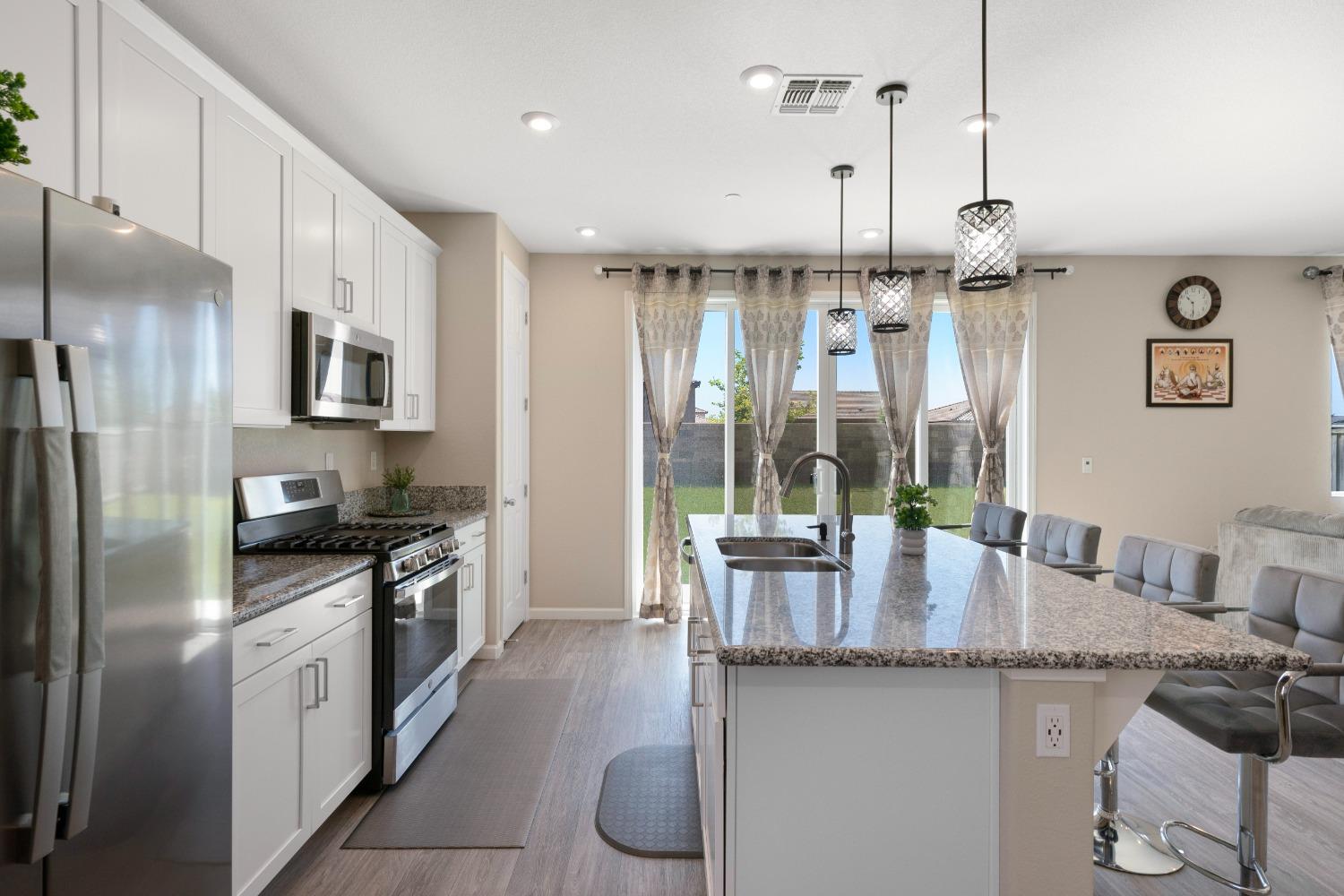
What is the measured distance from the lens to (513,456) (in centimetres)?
450

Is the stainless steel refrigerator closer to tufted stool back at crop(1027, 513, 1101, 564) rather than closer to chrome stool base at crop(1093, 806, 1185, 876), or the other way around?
chrome stool base at crop(1093, 806, 1185, 876)

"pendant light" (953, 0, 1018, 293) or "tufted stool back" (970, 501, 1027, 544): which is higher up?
"pendant light" (953, 0, 1018, 293)

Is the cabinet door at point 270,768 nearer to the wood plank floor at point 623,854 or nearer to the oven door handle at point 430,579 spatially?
the wood plank floor at point 623,854

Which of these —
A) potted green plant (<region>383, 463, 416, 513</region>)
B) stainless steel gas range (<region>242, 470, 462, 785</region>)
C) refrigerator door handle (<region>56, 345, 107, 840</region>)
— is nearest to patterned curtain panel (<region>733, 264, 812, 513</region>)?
potted green plant (<region>383, 463, 416, 513</region>)

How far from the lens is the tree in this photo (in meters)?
5.13

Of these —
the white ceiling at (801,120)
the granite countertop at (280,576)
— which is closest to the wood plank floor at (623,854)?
the granite countertop at (280,576)

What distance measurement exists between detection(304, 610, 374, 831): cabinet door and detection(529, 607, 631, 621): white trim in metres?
2.44

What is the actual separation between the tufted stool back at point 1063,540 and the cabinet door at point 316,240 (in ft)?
A: 10.8

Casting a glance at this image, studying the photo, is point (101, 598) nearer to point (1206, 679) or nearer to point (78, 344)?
point (78, 344)

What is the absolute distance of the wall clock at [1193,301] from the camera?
16.3ft

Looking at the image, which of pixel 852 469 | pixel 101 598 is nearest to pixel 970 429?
pixel 852 469

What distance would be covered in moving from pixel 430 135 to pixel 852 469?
3584mm

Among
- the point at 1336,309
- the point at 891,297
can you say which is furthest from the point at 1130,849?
the point at 1336,309

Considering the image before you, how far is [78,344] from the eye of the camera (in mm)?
1148
